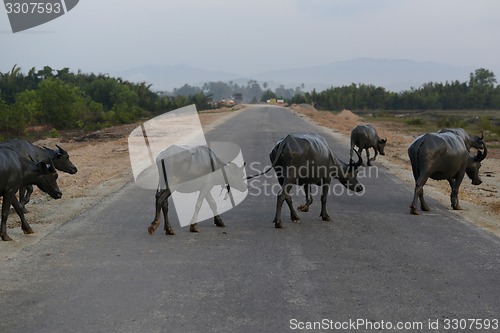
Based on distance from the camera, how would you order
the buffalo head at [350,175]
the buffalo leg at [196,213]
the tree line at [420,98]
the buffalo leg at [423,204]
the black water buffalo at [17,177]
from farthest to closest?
the tree line at [420,98], the buffalo leg at [423,204], the buffalo head at [350,175], the buffalo leg at [196,213], the black water buffalo at [17,177]

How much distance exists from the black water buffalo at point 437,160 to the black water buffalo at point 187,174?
12.5 ft

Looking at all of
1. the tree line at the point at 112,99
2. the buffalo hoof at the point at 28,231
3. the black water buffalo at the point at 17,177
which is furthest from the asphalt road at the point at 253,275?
the tree line at the point at 112,99

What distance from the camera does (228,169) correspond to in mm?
9297

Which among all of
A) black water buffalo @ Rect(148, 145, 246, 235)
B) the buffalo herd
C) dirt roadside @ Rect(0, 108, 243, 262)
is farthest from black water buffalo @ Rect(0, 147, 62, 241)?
black water buffalo @ Rect(148, 145, 246, 235)

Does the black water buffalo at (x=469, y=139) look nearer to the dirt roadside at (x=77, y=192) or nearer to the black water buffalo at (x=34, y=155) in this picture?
the dirt roadside at (x=77, y=192)

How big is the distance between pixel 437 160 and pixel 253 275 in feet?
18.2

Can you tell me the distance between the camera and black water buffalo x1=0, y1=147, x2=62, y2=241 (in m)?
8.15

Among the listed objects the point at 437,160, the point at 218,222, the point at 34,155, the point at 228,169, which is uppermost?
the point at 34,155

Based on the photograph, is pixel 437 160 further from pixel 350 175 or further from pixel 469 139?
pixel 469 139

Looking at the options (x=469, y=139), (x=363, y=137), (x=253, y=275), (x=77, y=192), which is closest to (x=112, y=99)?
(x=363, y=137)

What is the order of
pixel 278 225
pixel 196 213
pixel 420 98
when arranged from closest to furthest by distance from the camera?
pixel 196 213 → pixel 278 225 → pixel 420 98

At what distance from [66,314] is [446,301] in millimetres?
3839

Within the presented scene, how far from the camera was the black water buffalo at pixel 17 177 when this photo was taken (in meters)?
8.15

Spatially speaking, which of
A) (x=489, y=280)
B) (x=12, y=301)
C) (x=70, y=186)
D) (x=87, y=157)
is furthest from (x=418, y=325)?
(x=87, y=157)
